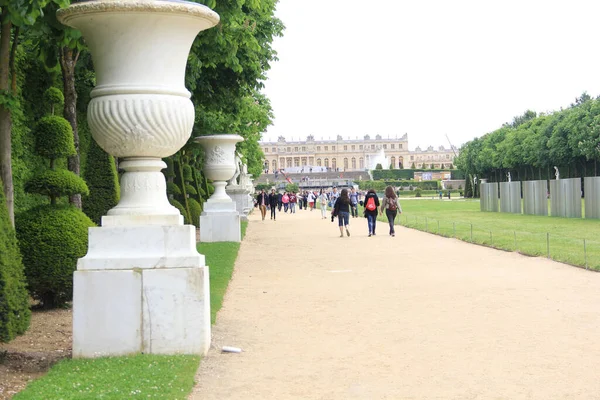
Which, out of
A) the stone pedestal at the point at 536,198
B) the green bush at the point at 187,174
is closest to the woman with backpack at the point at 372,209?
the green bush at the point at 187,174

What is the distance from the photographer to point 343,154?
18175cm

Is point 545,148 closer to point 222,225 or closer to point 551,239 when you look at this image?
point 551,239

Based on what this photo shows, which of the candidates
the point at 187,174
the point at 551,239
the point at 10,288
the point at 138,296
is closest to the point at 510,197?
the point at 187,174

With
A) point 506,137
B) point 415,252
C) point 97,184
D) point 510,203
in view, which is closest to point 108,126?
point 97,184

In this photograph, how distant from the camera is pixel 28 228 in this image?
29.4 feet

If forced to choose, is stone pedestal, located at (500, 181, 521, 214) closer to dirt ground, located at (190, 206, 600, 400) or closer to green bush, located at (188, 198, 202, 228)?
green bush, located at (188, 198, 202, 228)

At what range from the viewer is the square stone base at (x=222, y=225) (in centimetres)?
2073

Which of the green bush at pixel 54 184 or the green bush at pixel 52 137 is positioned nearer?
the green bush at pixel 54 184

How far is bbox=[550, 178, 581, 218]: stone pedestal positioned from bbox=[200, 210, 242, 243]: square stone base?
567 inches

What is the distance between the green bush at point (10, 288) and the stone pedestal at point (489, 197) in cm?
3449

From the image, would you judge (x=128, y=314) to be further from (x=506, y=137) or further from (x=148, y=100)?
(x=506, y=137)

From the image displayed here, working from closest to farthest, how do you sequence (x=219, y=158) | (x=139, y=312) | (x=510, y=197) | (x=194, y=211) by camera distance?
(x=139, y=312)
(x=219, y=158)
(x=194, y=211)
(x=510, y=197)

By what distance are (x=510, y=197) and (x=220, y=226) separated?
19821mm

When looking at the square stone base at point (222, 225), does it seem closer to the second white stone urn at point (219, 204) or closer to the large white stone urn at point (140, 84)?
the second white stone urn at point (219, 204)
